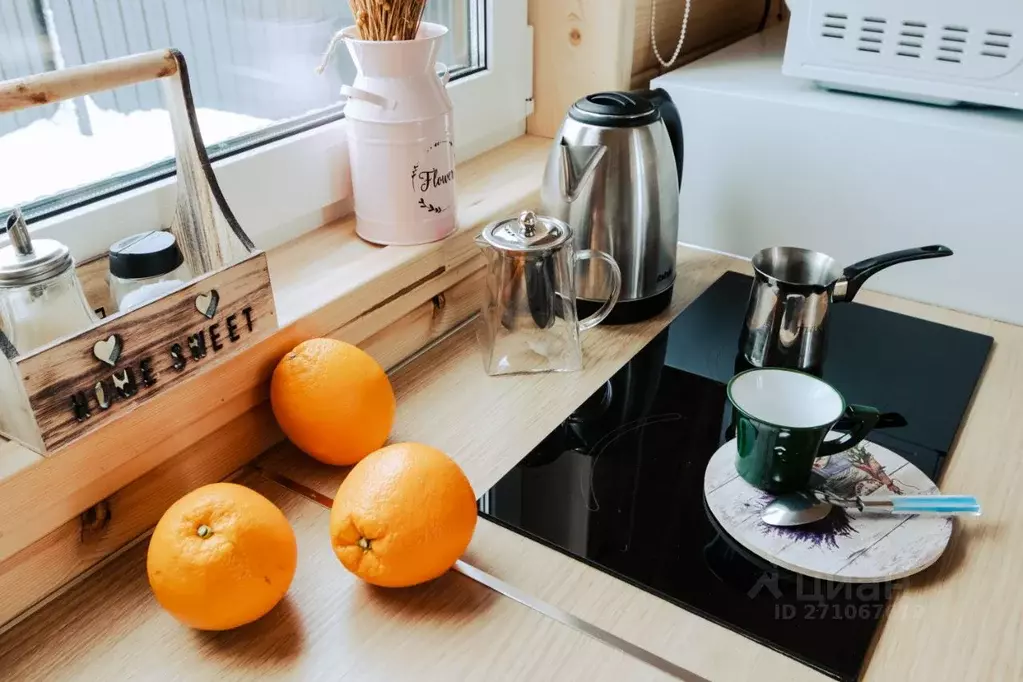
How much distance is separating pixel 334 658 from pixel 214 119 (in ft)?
1.78

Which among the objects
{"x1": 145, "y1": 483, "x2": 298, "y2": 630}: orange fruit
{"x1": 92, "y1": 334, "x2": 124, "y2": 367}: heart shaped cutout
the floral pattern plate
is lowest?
the floral pattern plate

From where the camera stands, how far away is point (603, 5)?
3.65 ft

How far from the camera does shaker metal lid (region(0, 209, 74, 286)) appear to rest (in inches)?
22.4

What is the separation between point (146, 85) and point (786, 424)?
0.63 metres

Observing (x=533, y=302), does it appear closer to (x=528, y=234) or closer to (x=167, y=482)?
(x=528, y=234)

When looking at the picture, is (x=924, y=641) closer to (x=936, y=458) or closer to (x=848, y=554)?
(x=848, y=554)

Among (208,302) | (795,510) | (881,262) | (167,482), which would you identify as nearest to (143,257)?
(208,302)

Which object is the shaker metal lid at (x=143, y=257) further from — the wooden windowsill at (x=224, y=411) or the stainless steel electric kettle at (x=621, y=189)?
the stainless steel electric kettle at (x=621, y=189)

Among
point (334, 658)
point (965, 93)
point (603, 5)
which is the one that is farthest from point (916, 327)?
point (334, 658)

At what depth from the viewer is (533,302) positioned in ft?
2.84

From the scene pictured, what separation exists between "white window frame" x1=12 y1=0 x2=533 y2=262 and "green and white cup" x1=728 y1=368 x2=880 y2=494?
48 centimetres

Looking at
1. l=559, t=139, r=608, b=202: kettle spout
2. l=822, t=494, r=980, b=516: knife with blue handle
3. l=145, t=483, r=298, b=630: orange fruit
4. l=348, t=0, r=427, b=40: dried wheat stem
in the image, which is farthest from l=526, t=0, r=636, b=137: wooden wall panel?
l=145, t=483, r=298, b=630: orange fruit

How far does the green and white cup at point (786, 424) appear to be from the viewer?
657mm

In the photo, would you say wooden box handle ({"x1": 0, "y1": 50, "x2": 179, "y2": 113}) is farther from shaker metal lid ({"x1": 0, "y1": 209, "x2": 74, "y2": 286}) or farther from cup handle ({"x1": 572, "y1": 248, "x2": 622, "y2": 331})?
cup handle ({"x1": 572, "y1": 248, "x2": 622, "y2": 331})
